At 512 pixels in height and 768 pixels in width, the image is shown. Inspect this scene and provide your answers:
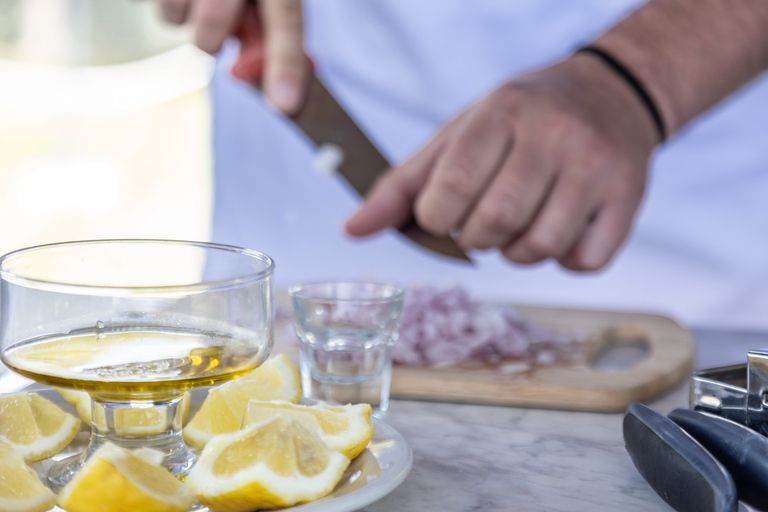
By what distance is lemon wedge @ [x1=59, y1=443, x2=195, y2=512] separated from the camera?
58cm

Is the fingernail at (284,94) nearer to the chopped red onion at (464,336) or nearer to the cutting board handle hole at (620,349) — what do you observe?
the chopped red onion at (464,336)

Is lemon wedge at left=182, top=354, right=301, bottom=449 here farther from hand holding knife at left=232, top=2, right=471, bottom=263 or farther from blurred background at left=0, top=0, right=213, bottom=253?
blurred background at left=0, top=0, right=213, bottom=253

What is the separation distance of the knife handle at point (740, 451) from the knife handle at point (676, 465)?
0.03 metres

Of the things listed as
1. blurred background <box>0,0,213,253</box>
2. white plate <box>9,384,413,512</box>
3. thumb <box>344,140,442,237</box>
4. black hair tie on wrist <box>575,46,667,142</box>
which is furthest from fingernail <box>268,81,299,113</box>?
blurred background <box>0,0,213,253</box>

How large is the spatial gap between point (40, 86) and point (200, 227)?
2.49 m

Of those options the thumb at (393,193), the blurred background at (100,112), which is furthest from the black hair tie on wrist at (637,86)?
the blurred background at (100,112)

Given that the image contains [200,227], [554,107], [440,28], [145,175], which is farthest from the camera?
[145,175]

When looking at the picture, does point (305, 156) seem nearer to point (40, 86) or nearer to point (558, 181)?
point (558, 181)

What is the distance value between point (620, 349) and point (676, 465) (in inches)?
33.1

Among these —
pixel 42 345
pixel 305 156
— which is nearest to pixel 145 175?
pixel 305 156

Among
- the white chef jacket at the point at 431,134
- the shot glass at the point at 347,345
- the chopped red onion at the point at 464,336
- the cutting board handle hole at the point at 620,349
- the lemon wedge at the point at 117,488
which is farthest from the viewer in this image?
the white chef jacket at the point at 431,134

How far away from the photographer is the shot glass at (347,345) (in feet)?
3.44

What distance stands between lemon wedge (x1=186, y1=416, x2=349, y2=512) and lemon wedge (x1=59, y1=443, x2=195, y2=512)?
26 millimetres

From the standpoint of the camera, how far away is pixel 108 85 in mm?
6820
